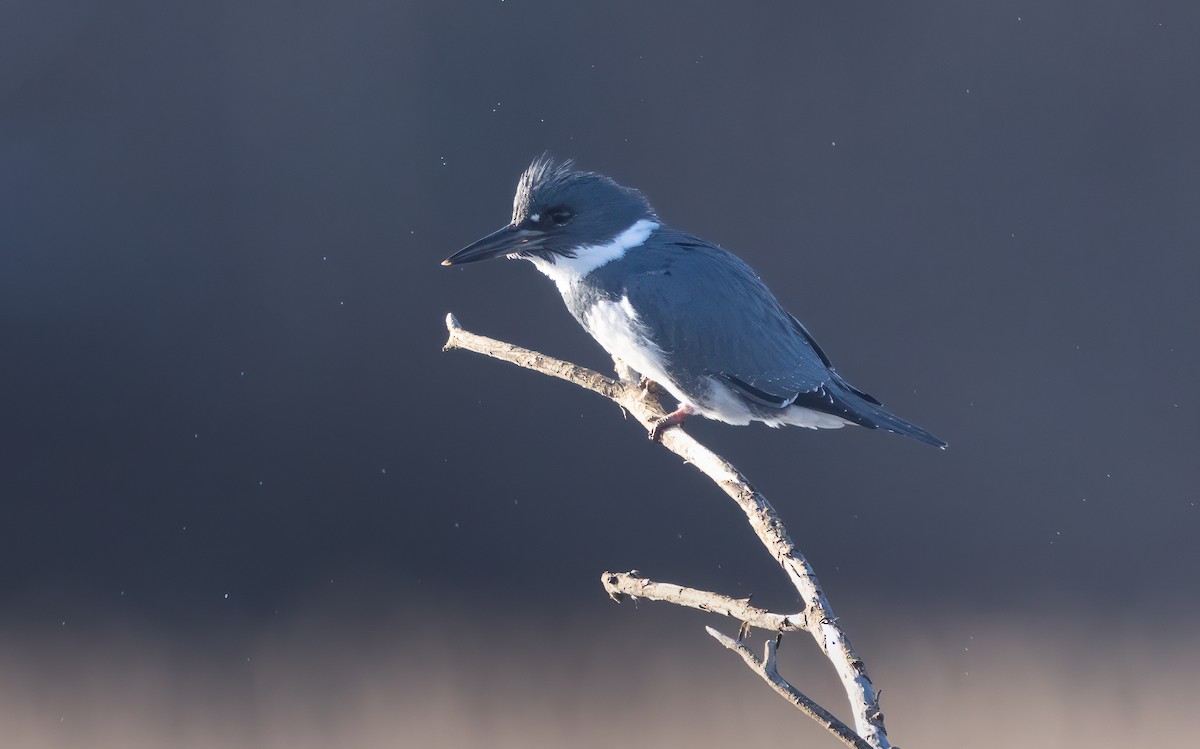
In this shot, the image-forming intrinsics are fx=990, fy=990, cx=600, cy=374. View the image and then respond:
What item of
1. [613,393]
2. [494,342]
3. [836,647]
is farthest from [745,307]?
[836,647]

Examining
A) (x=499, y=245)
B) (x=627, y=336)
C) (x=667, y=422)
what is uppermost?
(x=499, y=245)

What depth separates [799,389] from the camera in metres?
1.51

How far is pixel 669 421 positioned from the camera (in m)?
1.54

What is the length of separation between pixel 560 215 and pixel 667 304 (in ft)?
0.68

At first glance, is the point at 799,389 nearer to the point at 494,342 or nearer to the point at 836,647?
the point at 494,342

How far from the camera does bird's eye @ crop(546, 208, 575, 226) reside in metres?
1.46

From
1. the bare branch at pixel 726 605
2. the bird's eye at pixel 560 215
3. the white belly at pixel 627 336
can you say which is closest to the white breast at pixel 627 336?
the white belly at pixel 627 336

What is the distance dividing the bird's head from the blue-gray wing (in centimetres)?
7

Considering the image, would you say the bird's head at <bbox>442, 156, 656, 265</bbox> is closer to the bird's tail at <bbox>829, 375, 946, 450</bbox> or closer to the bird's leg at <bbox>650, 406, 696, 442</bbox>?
the bird's leg at <bbox>650, 406, 696, 442</bbox>

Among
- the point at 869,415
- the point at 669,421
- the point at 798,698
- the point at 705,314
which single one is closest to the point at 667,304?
the point at 705,314

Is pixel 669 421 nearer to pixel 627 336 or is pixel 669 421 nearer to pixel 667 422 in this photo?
pixel 667 422

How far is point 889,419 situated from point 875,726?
0.76 meters

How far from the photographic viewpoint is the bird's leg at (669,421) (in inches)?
60.6

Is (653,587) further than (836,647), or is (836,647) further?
(653,587)
